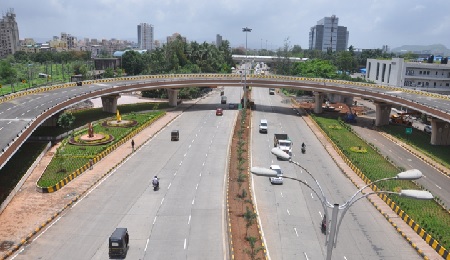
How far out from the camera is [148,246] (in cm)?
3170

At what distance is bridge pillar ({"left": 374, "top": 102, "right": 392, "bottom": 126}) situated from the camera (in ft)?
A: 265

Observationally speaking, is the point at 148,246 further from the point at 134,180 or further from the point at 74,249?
the point at 134,180

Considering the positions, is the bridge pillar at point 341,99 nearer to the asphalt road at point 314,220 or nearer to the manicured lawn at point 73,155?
the asphalt road at point 314,220

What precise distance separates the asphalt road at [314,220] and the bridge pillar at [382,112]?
28326 millimetres

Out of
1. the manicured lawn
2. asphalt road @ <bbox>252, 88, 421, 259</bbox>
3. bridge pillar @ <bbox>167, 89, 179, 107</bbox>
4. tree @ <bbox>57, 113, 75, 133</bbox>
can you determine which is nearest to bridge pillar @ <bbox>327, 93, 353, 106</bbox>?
bridge pillar @ <bbox>167, 89, 179, 107</bbox>

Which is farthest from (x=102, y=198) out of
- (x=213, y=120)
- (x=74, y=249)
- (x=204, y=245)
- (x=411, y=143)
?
(x=411, y=143)

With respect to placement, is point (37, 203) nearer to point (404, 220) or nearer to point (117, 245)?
point (117, 245)

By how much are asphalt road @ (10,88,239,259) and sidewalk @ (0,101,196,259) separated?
982 mm

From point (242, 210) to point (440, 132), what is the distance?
1830 inches

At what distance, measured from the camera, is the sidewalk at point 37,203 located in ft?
108

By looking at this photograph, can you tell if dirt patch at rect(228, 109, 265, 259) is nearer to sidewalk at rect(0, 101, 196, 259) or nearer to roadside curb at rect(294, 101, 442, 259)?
roadside curb at rect(294, 101, 442, 259)

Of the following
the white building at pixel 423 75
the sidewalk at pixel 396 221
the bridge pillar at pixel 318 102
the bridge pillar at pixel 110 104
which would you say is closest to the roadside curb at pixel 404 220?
the sidewalk at pixel 396 221

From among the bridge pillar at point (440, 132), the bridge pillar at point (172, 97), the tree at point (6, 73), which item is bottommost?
the bridge pillar at point (440, 132)

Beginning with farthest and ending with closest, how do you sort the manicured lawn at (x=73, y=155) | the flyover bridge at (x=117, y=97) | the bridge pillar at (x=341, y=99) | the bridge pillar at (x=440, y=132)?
the bridge pillar at (x=341, y=99)
the bridge pillar at (x=440, y=132)
the flyover bridge at (x=117, y=97)
the manicured lawn at (x=73, y=155)
